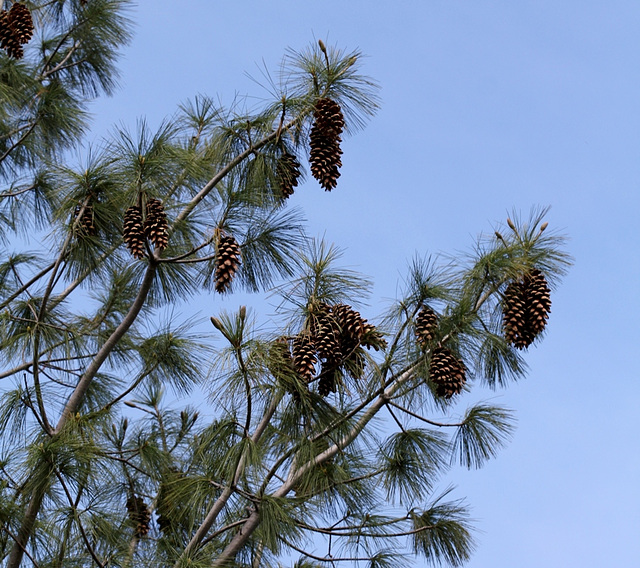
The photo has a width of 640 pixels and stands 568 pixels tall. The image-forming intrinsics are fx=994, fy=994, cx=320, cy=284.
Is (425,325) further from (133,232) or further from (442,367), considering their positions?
(133,232)

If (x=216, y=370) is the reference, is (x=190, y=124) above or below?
above

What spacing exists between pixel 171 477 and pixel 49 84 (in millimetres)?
2835

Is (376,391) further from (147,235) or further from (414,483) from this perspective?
(147,235)

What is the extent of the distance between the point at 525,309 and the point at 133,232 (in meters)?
1.36

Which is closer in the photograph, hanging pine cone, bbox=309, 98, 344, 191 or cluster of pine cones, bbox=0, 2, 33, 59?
hanging pine cone, bbox=309, 98, 344, 191

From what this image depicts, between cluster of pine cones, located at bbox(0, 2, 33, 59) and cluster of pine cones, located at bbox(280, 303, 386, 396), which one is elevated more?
cluster of pine cones, located at bbox(0, 2, 33, 59)

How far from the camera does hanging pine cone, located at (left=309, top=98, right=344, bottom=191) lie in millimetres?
3586

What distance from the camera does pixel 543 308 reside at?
317cm

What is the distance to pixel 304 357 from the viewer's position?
9.73 feet

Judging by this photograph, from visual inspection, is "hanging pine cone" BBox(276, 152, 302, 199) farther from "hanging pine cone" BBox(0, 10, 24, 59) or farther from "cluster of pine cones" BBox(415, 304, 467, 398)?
"hanging pine cone" BBox(0, 10, 24, 59)

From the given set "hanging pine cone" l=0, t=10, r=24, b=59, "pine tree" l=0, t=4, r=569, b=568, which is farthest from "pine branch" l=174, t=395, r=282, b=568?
"hanging pine cone" l=0, t=10, r=24, b=59

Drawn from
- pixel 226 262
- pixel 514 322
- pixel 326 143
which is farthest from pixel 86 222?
pixel 514 322

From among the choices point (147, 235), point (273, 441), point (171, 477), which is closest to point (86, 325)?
point (171, 477)

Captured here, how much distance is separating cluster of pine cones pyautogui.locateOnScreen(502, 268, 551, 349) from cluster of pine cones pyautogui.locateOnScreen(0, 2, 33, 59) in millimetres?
3245
